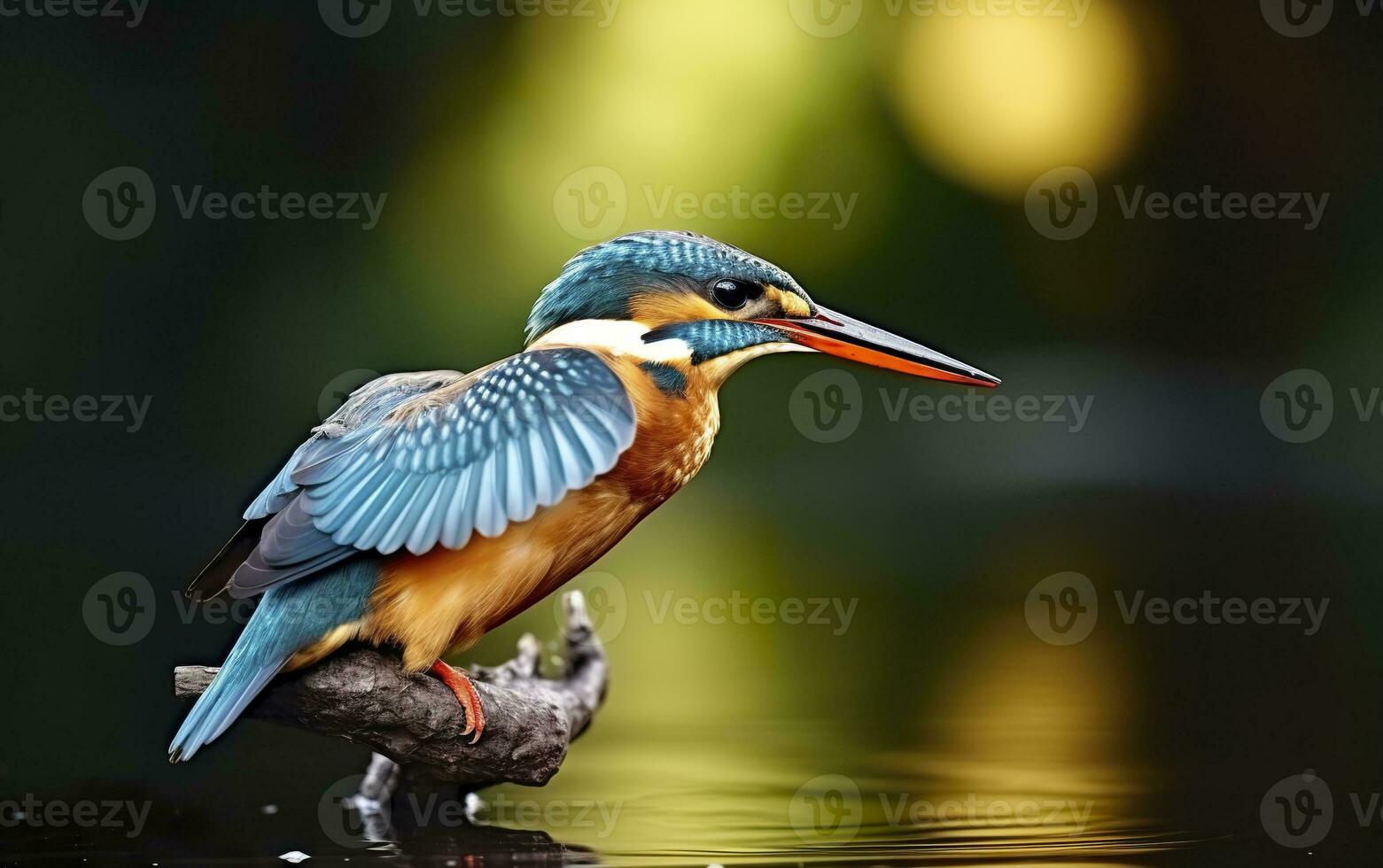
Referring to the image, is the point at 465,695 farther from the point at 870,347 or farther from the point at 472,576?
Result: the point at 870,347

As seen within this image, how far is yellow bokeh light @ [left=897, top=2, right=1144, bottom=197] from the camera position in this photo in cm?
736

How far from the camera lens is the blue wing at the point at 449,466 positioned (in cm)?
175

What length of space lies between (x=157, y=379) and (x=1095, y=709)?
448cm

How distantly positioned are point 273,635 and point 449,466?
0.93 feet

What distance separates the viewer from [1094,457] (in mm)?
7359

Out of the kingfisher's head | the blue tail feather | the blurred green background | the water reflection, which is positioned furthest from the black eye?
the blurred green background

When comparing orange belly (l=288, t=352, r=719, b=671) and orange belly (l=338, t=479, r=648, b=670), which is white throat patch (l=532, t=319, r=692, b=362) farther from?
orange belly (l=338, t=479, r=648, b=670)

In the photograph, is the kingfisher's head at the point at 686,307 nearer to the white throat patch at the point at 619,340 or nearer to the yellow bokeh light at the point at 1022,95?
the white throat patch at the point at 619,340

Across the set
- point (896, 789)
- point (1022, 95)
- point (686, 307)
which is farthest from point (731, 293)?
point (1022, 95)

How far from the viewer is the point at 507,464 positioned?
5.84 feet

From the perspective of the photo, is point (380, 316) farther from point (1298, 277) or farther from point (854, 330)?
point (854, 330)

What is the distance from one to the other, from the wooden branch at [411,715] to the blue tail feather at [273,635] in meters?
0.07

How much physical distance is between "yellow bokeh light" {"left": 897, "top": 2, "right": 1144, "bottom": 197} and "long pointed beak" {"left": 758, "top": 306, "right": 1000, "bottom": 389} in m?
5.65

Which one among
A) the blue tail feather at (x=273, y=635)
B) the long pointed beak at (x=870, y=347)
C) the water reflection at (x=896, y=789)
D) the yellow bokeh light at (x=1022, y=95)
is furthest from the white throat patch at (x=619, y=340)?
the yellow bokeh light at (x=1022, y=95)
